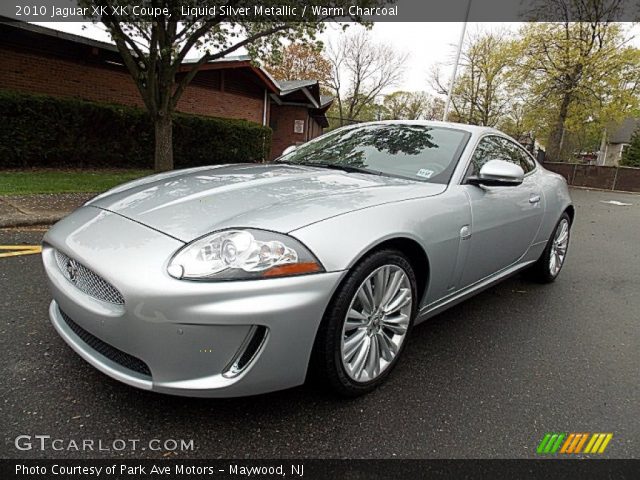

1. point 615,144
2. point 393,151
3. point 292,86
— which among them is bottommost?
point 393,151

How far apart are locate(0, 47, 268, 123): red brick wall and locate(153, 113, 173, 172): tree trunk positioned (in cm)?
382

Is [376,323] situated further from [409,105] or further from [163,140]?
[409,105]

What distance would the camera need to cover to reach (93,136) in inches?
382

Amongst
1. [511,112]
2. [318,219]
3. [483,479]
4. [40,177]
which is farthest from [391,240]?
[511,112]

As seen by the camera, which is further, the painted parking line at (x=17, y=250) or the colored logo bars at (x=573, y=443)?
the painted parking line at (x=17, y=250)

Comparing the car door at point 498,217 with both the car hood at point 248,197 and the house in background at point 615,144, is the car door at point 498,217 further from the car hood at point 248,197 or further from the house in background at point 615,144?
the house in background at point 615,144

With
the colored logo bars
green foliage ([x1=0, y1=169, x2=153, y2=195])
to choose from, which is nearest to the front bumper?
the colored logo bars

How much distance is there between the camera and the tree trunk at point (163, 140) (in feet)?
28.0

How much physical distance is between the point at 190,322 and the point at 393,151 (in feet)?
6.31

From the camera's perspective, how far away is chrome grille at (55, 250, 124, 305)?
159cm

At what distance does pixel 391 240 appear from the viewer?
1.98 metres

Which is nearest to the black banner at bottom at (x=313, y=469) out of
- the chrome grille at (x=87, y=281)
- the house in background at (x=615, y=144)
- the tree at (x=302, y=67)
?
the chrome grille at (x=87, y=281)

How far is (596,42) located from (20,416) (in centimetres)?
2705
